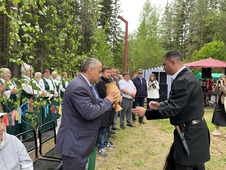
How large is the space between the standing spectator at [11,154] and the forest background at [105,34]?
1.56 m

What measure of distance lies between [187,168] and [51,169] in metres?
2.04

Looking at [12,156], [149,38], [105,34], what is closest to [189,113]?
[12,156]

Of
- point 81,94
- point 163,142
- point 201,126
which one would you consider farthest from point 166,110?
point 163,142

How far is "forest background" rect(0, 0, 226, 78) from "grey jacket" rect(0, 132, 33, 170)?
160cm

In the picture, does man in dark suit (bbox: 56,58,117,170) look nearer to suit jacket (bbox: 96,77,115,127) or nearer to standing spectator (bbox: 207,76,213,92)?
suit jacket (bbox: 96,77,115,127)

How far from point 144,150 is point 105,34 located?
8.16m

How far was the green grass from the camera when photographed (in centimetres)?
399

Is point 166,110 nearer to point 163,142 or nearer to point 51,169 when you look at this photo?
point 51,169

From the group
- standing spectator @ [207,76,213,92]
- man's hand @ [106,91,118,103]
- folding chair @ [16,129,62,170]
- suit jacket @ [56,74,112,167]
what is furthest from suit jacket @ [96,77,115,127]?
standing spectator @ [207,76,213,92]

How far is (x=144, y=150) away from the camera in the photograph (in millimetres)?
4820

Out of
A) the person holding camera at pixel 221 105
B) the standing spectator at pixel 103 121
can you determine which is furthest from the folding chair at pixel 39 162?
the person holding camera at pixel 221 105

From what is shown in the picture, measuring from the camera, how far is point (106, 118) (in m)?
4.29

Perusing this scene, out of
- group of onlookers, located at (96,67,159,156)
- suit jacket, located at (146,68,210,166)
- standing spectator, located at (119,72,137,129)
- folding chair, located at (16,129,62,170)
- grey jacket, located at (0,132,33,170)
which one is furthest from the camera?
standing spectator, located at (119,72,137,129)

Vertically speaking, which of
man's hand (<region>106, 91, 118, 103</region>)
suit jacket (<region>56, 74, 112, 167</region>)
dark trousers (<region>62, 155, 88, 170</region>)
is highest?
man's hand (<region>106, 91, 118, 103</region>)
